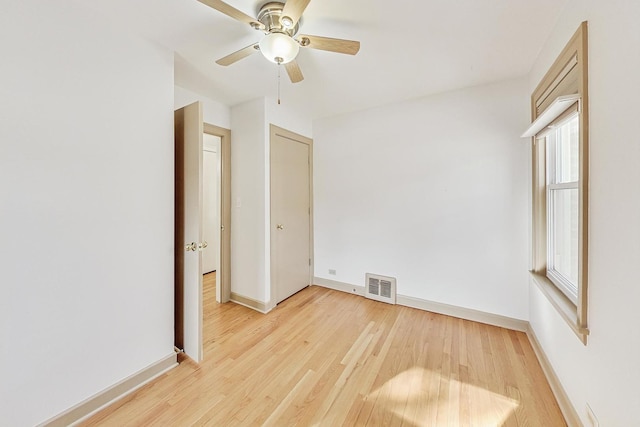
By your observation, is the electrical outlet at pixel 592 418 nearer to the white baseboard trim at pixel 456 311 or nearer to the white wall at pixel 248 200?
the white baseboard trim at pixel 456 311

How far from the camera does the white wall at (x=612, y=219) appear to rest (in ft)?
3.00

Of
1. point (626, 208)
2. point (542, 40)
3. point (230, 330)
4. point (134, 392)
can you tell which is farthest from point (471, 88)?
point (134, 392)

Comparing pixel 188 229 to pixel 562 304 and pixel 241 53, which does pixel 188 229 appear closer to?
pixel 241 53

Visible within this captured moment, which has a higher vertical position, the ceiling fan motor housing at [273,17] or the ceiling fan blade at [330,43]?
the ceiling fan motor housing at [273,17]

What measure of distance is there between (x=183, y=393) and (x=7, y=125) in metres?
1.80

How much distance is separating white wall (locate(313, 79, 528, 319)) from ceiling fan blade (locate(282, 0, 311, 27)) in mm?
1961

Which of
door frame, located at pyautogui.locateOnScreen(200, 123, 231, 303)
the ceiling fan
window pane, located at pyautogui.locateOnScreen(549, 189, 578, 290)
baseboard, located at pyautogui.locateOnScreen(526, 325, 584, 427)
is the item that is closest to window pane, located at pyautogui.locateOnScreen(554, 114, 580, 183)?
window pane, located at pyautogui.locateOnScreen(549, 189, 578, 290)

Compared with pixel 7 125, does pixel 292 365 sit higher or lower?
lower

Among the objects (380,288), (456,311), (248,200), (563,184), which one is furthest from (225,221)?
(563,184)

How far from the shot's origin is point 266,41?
4.70 ft

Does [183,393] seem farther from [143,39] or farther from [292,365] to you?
[143,39]

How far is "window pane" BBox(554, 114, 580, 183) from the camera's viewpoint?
163cm

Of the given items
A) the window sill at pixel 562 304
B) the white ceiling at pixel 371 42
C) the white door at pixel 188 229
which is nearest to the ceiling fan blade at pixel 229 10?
the white ceiling at pixel 371 42

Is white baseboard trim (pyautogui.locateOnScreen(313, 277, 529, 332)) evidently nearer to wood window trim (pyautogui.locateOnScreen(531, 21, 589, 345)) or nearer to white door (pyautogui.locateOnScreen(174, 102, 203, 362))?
wood window trim (pyautogui.locateOnScreen(531, 21, 589, 345))
